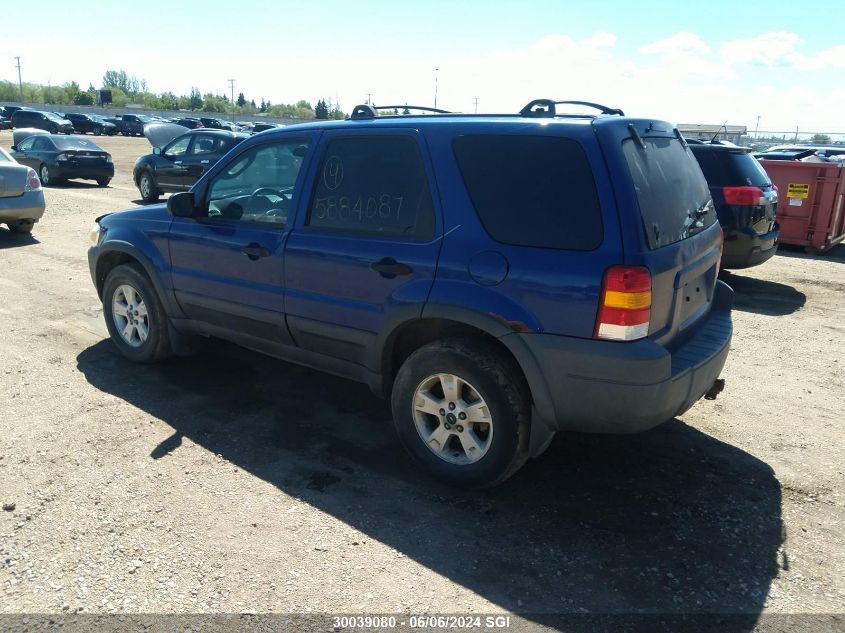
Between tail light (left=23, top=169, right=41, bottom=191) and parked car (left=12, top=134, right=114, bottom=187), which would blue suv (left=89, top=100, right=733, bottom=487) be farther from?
parked car (left=12, top=134, right=114, bottom=187)

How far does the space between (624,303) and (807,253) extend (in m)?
10.4

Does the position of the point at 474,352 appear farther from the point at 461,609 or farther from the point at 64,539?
the point at 64,539

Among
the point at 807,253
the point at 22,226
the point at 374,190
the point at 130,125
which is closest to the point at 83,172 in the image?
the point at 22,226

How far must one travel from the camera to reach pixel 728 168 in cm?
817

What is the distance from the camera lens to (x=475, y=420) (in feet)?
11.5

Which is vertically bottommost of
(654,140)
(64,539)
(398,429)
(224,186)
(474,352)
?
(64,539)

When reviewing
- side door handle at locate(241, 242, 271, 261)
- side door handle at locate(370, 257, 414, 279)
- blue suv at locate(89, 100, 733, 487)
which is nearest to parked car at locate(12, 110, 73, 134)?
blue suv at locate(89, 100, 733, 487)

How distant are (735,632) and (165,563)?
2392mm

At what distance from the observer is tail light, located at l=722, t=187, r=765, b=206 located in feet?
26.3

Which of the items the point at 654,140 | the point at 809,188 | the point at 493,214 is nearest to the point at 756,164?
the point at 809,188

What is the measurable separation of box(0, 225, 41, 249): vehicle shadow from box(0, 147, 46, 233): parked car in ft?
0.83

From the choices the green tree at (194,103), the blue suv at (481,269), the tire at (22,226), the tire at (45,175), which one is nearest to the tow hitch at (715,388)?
the blue suv at (481,269)

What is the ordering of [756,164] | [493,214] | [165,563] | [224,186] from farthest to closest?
1. [756,164]
2. [224,186]
3. [493,214]
4. [165,563]

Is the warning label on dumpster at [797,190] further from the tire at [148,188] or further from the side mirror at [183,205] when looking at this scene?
the tire at [148,188]
